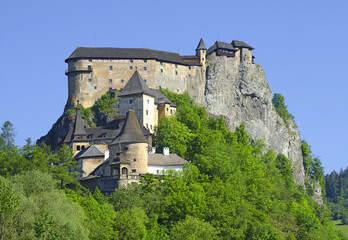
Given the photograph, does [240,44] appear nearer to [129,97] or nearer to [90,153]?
[129,97]

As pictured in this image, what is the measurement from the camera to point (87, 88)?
4535 inches

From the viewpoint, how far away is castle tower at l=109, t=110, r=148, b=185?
83.0 meters

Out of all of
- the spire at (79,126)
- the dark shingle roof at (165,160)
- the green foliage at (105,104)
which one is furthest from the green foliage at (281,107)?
the dark shingle roof at (165,160)

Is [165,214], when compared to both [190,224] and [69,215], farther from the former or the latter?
[69,215]

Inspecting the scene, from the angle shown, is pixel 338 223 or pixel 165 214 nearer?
pixel 165 214

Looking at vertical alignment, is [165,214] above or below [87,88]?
below

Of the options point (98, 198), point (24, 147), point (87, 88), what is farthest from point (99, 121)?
point (98, 198)

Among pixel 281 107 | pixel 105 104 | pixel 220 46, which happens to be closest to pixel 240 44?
pixel 220 46

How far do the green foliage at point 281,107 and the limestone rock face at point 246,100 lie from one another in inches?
221

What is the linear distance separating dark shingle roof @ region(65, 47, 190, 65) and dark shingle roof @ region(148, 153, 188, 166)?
1265 inches

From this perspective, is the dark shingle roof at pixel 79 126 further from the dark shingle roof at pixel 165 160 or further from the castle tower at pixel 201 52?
the castle tower at pixel 201 52

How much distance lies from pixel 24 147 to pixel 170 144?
1919cm

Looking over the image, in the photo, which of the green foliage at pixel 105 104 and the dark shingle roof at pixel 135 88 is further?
the green foliage at pixel 105 104

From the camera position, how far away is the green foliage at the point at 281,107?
455 feet
